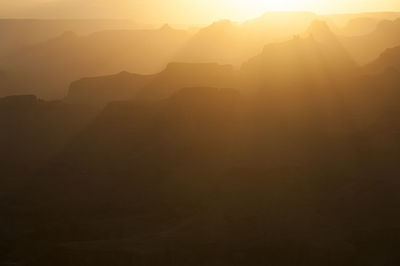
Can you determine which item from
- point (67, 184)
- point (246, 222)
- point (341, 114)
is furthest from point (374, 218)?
point (67, 184)

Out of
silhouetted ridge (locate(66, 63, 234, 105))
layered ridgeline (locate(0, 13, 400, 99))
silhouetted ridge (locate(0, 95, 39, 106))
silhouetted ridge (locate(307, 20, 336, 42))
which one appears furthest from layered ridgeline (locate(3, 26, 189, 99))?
silhouetted ridge (locate(0, 95, 39, 106))

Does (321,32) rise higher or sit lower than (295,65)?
higher

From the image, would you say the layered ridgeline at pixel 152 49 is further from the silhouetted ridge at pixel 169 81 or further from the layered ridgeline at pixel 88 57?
the silhouetted ridge at pixel 169 81

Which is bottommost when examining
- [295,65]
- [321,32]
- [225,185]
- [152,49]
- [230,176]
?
[225,185]

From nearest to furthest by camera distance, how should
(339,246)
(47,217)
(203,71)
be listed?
(339,246) < (47,217) < (203,71)

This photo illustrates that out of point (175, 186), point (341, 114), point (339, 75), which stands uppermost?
point (339, 75)

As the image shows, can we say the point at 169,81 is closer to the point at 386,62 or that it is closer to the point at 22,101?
the point at 22,101

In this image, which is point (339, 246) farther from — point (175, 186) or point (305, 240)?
point (175, 186)

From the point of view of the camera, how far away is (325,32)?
9638cm

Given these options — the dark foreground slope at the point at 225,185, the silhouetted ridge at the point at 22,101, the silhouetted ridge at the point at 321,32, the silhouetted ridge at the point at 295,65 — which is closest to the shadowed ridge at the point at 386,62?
the silhouetted ridge at the point at 295,65

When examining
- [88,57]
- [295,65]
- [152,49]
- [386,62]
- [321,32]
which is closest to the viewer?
[386,62]

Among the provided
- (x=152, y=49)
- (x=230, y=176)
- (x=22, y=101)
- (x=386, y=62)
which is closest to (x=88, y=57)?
(x=152, y=49)

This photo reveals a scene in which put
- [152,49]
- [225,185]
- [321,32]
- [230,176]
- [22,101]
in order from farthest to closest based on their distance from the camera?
[152,49]
[321,32]
[22,101]
[230,176]
[225,185]

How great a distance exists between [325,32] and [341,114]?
4029 centimetres
